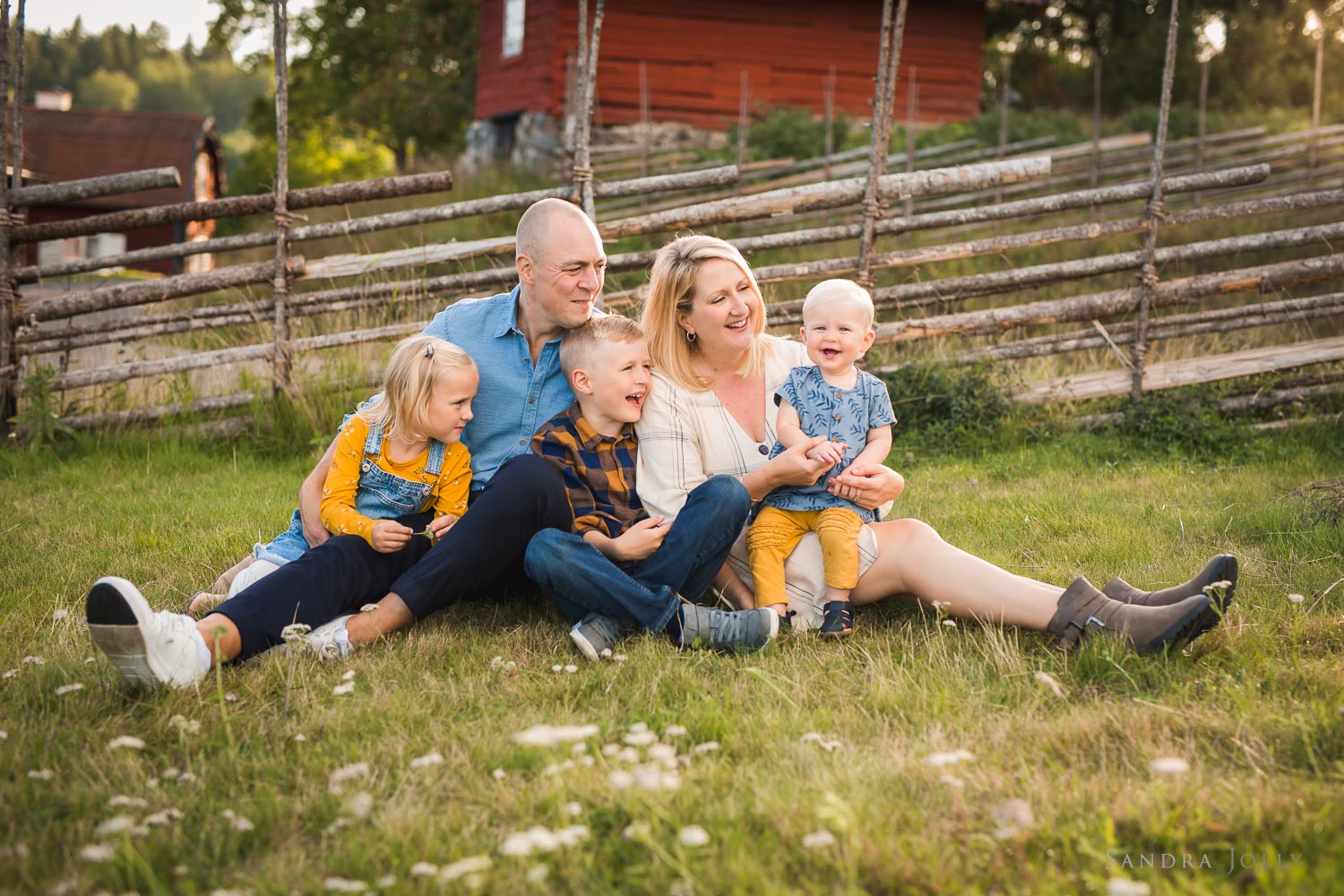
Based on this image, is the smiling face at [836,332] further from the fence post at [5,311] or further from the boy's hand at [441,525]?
the fence post at [5,311]

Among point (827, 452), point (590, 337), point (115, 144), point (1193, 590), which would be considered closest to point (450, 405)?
point (590, 337)

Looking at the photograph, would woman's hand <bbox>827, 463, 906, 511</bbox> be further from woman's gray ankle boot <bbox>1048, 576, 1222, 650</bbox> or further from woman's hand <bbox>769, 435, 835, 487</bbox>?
woman's gray ankle boot <bbox>1048, 576, 1222, 650</bbox>

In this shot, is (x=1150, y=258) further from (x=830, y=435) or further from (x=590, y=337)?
(x=590, y=337)

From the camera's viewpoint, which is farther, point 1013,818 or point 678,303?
point 678,303

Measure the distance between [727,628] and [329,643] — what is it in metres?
1.05

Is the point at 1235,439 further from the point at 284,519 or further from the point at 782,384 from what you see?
the point at 284,519

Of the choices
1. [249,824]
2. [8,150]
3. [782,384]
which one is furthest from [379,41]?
[249,824]

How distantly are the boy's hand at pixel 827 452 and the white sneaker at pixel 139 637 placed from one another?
162cm

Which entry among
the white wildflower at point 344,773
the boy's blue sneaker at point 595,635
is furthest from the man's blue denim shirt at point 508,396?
the white wildflower at point 344,773

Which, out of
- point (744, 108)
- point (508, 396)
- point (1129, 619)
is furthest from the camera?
point (744, 108)

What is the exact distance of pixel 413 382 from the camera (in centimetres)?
279

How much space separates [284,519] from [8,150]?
308 centimetres

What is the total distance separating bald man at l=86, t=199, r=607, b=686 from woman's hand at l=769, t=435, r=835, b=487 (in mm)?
610

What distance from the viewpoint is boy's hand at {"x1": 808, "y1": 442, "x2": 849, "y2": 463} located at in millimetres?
2682
